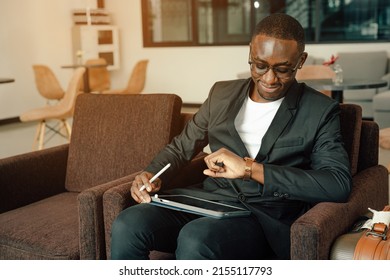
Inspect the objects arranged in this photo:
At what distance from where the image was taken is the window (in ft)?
23.4

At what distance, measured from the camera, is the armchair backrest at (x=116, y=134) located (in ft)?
7.52

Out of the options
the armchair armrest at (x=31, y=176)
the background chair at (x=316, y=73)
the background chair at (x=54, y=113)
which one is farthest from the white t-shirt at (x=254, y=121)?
the background chair at (x=54, y=113)

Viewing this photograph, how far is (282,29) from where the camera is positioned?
65.6 inches

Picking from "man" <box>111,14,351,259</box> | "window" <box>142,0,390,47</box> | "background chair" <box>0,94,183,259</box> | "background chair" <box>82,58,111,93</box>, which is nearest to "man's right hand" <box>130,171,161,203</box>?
"man" <box>111,14,351,259</box>

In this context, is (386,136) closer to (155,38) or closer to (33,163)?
(33,163)

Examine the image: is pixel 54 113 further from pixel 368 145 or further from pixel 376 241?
pixel 376 241

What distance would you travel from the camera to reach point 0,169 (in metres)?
2.25

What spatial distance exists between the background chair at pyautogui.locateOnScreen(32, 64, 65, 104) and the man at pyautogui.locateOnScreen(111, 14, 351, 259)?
477 centimetres

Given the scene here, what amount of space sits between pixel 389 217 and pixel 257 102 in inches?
21.9

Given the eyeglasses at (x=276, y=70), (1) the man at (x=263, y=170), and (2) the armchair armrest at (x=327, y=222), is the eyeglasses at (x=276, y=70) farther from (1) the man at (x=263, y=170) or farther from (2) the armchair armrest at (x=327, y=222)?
(2) the armchair armrest at (x=327, y=222)

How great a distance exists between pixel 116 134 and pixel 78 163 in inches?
8.8

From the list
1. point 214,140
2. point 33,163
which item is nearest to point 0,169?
point 33,163

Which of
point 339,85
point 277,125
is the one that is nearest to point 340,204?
point 277,125

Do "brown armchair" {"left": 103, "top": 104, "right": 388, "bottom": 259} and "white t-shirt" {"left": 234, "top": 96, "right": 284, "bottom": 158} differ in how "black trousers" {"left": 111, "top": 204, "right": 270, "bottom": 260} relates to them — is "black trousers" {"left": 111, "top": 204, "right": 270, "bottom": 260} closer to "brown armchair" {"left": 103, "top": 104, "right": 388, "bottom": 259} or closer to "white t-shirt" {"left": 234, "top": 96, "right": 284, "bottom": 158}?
"brown armchair" {"left": 103, "top": 104, "right": 388, "bottom": 259}
